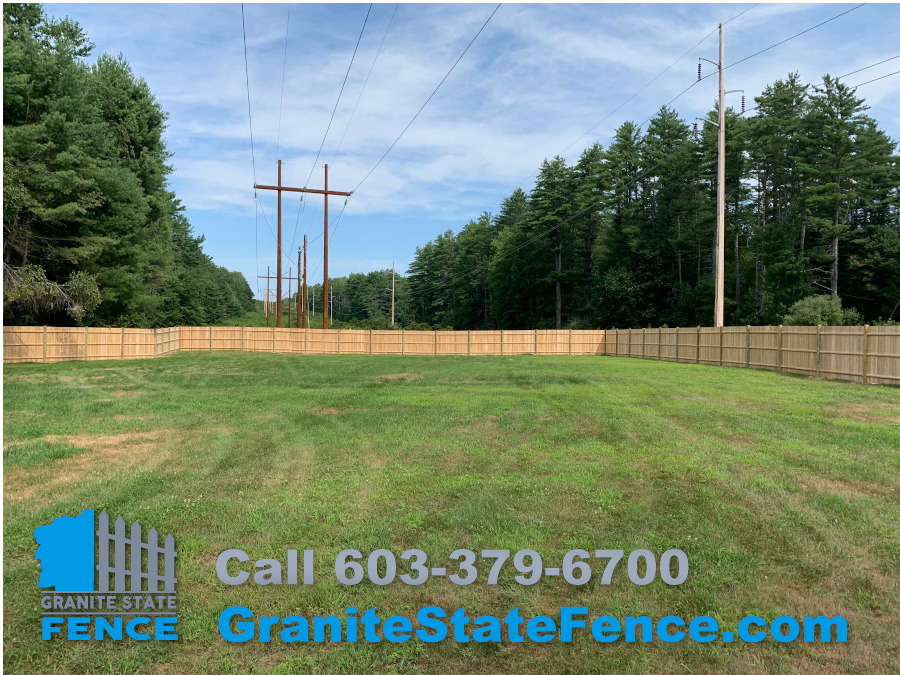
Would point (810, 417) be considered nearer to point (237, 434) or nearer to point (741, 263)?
point (237, 434)

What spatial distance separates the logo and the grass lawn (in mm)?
103

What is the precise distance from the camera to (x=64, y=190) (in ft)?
81.0

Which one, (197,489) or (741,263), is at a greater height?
(741,263)

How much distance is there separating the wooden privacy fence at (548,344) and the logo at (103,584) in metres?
17.9

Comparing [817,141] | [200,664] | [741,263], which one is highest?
[817,141]

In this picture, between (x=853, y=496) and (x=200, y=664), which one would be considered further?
(x=853, y=496)

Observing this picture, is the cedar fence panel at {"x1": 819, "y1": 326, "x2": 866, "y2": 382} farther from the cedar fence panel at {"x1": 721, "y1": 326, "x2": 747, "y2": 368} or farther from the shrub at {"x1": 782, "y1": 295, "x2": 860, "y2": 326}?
the shrub at {"x1": 782, "y1": 295, "x2": 860, "y2": 326}

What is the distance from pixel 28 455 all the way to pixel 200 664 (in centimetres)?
580

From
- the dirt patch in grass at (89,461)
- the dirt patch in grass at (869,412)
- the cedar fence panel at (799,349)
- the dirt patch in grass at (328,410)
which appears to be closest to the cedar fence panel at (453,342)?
Result: the cedar fence panel at (799,349)

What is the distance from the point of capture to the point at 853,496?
218 inches

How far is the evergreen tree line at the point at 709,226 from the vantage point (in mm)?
36625

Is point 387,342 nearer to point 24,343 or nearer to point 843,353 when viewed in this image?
point 24,343

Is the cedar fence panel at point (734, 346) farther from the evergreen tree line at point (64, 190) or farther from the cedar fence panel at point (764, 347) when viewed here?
the evergreen tree line at point (64, 190)

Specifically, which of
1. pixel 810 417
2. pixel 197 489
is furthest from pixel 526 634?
pixel 810 417
